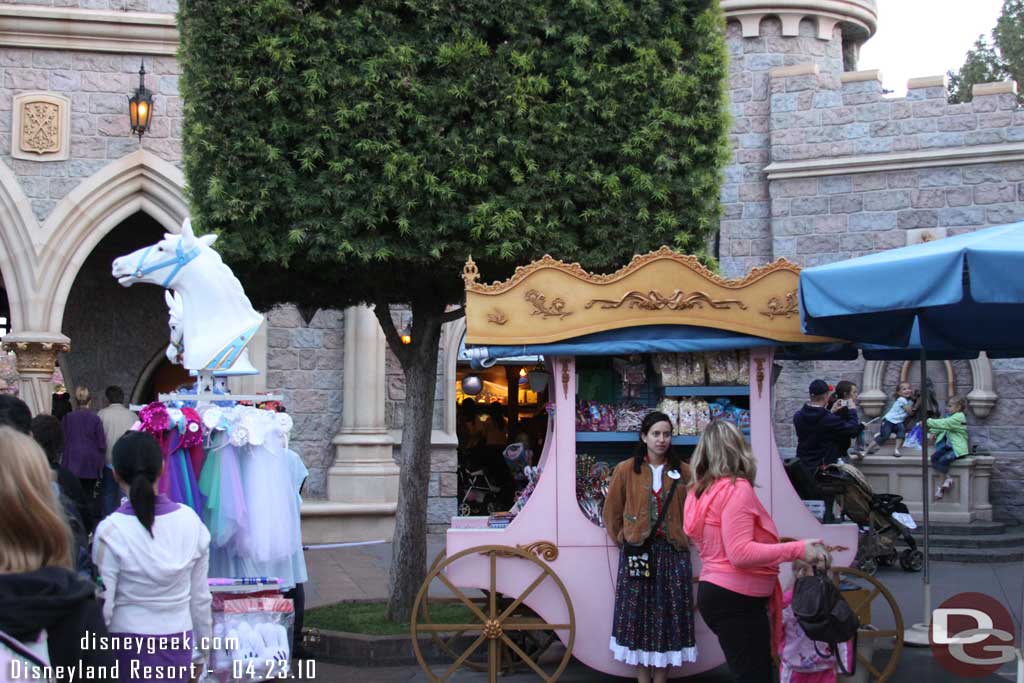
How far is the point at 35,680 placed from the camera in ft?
10.5

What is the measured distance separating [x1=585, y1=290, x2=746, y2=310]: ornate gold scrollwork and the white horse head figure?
2.09 meters

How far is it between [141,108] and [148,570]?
9.43 m

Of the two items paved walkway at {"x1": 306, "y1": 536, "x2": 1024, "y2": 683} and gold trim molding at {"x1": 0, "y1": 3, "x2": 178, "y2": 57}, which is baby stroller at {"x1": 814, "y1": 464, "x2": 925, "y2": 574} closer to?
paved walkway at {"x1": 306, "y1": 536, "x2": 1024, "y2": 683}

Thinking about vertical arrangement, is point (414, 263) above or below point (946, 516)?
above

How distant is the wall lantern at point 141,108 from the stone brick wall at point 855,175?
766 cm

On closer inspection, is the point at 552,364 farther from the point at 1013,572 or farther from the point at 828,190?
the point at 828,190

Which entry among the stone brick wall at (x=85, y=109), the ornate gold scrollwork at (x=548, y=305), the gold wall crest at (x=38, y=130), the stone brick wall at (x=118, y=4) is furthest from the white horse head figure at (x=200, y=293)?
the stone brick wall at (x=118, y=4)

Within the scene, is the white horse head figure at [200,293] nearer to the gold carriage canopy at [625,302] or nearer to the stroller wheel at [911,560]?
the gold carriage canopy at [625,302]

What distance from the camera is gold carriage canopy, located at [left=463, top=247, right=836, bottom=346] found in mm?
7039

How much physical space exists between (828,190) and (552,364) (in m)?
9.24

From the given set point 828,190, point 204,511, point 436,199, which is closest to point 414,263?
point 436,199

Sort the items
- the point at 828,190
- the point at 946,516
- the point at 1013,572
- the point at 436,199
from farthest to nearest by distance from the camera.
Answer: the point at 828,190 < the point at 946,516 < the point at 1013,572 < the point at 436,199

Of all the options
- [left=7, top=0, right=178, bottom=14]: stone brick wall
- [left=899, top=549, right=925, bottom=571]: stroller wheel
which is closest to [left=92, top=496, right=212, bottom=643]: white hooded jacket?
[left=899, top=549, right=925, bottom=571]: stroller wheel

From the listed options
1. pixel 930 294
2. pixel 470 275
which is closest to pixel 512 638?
pixel 470 275
